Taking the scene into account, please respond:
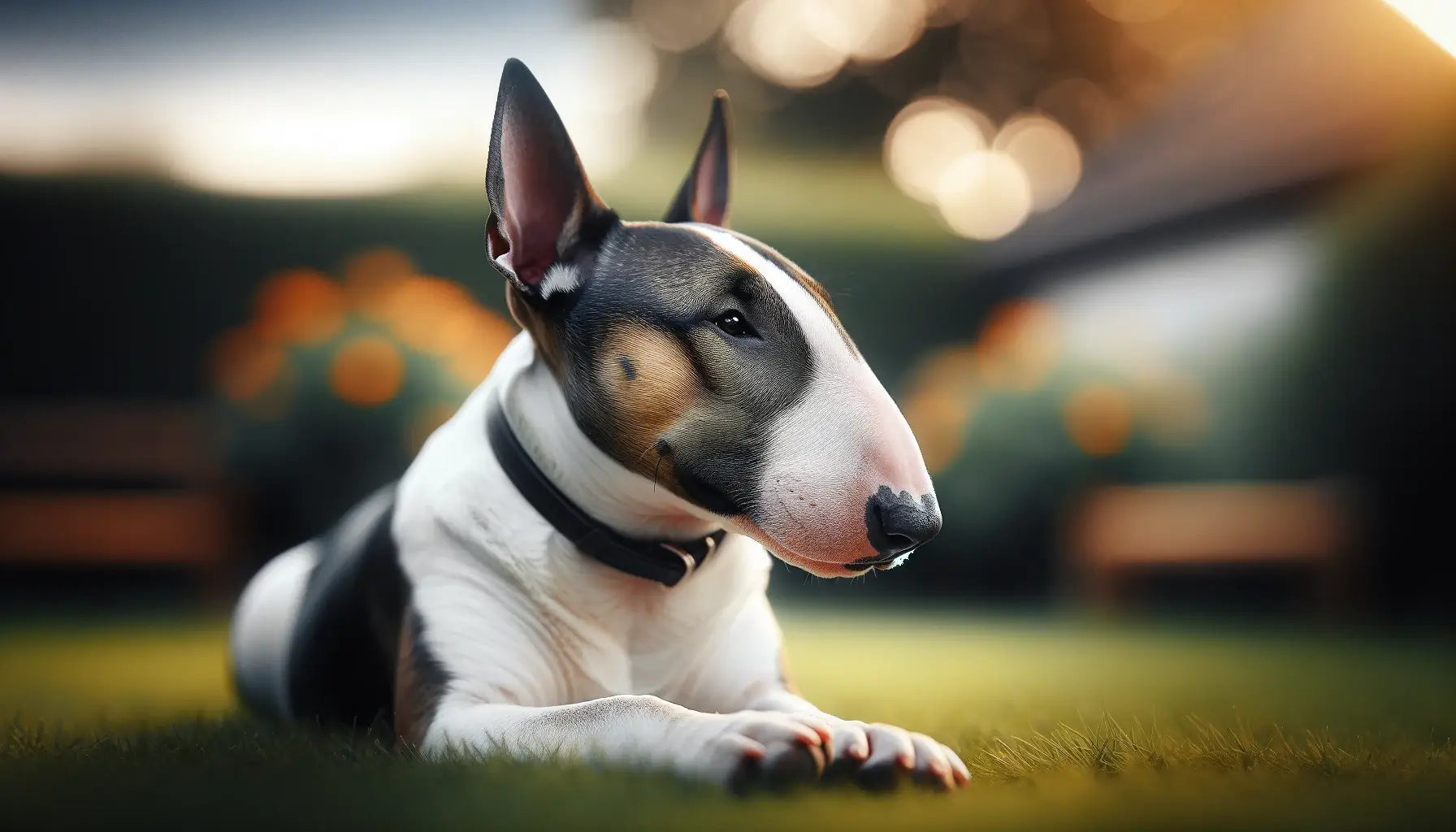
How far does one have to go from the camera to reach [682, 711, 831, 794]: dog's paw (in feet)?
3.13

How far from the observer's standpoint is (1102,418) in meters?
4.46

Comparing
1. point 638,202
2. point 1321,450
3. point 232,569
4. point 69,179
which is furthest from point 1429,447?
point 69,179

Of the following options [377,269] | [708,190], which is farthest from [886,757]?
[377,269]

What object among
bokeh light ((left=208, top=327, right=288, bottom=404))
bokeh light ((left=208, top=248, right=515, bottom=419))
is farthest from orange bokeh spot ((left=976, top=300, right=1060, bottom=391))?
bokeh light ((left=208, top=327, right=288, bottom=404))

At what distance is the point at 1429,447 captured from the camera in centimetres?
393

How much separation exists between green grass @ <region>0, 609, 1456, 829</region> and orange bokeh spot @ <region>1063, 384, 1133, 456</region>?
6.44ft

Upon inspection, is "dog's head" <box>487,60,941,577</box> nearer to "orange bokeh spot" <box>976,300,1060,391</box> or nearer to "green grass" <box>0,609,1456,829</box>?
"green grass" <box>0,609,1456,829</box>

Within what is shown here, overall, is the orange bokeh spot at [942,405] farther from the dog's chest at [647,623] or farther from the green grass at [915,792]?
the dog's chest at [647,623]

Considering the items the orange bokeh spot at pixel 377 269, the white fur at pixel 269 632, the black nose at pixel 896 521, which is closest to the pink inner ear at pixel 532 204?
the black nose at pixel 896 521

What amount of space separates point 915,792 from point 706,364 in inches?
19.3

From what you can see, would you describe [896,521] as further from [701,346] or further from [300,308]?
[300,308]

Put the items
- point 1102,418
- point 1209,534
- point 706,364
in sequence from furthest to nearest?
point 1102,418
point 1209,534
point 706,364

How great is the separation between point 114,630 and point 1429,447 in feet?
14.1

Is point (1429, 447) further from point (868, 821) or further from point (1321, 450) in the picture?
point (868, 821)
